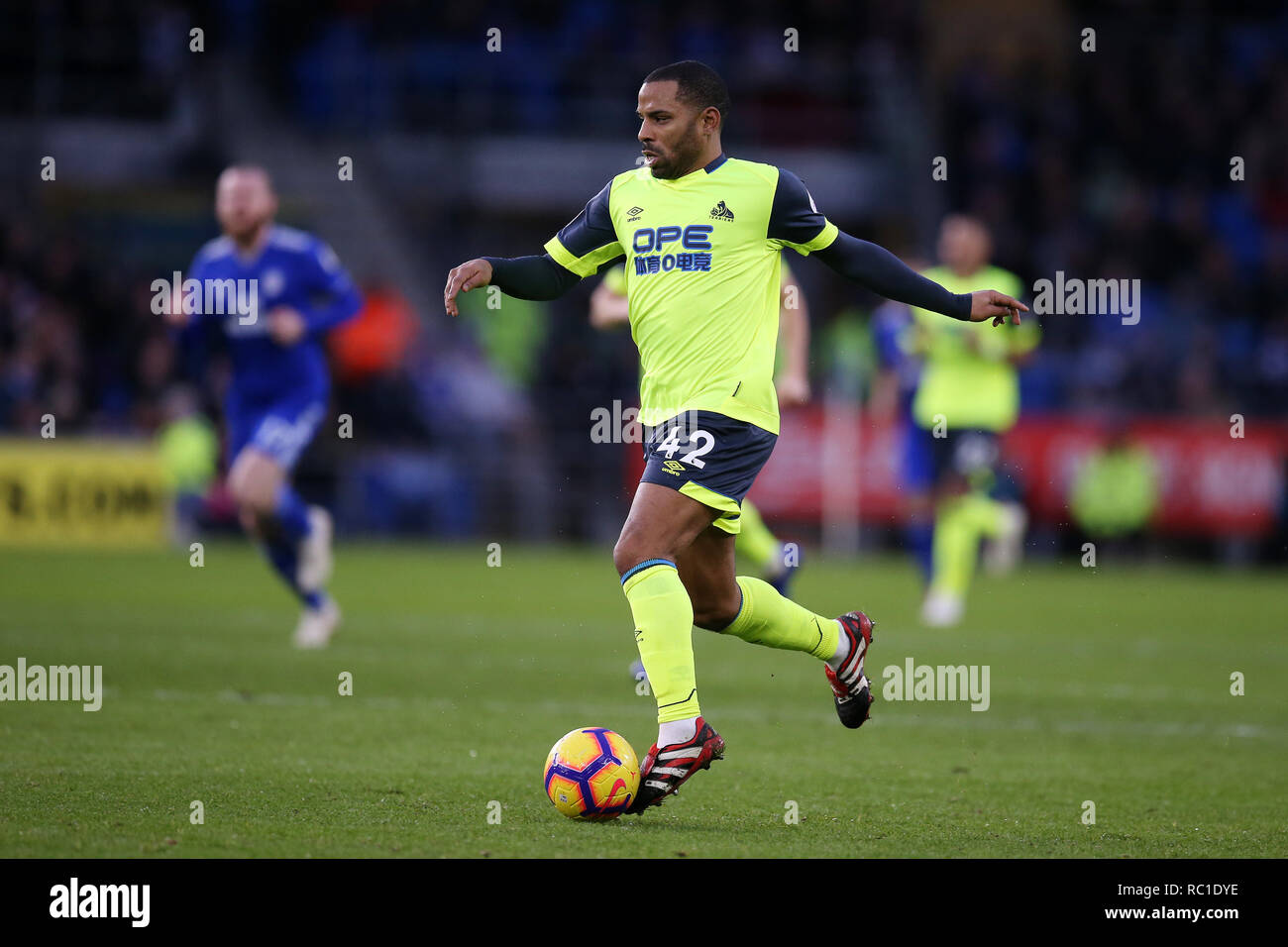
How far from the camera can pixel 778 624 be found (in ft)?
19.4

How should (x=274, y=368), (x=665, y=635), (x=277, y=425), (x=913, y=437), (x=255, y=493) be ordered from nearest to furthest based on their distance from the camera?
(x=665, y=635) → (x=255, y=493) → (x=277, y=425) → (x=274, y=368) → (x=913, y=437)

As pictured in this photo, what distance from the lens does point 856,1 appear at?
26.6m

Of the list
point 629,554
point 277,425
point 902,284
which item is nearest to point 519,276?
point 629,554

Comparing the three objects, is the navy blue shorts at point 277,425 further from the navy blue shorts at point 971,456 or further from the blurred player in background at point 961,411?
the navy blue shorts at point 971,456

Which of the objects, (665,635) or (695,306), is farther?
(695,306)

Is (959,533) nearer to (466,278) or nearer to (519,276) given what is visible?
(519,276)

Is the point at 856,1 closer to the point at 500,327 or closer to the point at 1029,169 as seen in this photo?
the point at 1029,169

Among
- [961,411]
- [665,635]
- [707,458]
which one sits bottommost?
[665,635]

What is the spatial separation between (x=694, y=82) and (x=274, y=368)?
16.9 feet

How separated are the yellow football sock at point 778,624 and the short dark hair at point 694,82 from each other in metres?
1.53

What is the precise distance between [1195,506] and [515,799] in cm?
1628

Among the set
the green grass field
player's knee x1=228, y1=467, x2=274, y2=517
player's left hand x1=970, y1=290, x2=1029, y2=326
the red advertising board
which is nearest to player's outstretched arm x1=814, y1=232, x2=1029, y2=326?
player's left hand x1=970, y1=290, x2=1029, y2=326

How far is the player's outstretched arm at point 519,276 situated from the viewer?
5.57 m
